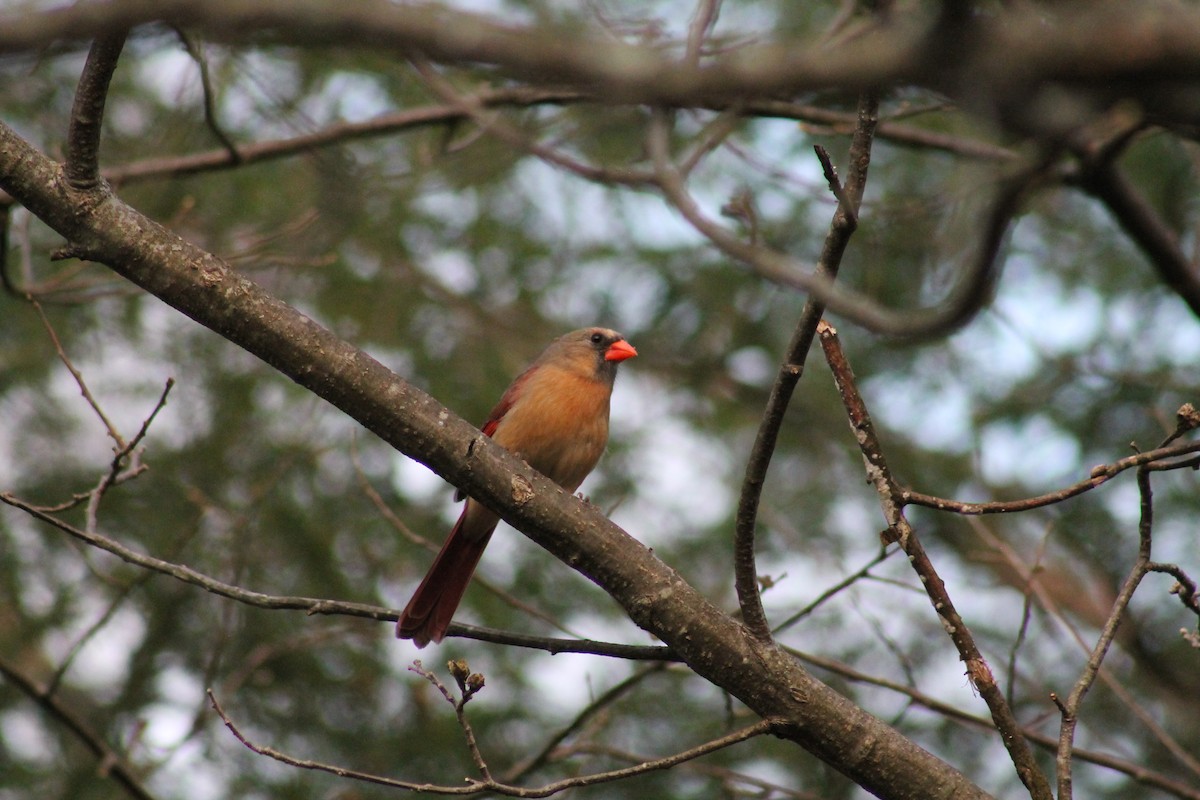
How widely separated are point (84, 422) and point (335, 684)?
88.6 inches

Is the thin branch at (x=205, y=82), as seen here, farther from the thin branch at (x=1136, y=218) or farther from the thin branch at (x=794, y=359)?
the thin branch at (x=1136, y=218)

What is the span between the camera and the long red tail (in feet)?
14.4

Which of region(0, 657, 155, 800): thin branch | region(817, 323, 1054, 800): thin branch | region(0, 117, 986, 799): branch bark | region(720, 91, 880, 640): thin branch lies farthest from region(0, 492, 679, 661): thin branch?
region(0, 657, 155, 800): thin branch

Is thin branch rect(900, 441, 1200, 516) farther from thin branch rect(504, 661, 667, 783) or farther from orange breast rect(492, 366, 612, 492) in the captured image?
orange breast rect(492, 366, 612, 492)

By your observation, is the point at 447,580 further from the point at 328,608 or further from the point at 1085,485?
the point at 1085,485

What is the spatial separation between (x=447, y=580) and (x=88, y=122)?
2268 millimetres

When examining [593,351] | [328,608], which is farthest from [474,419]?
[328,608]

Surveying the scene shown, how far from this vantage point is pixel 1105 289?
6.77 meters

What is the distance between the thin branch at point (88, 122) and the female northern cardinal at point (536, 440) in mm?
1996

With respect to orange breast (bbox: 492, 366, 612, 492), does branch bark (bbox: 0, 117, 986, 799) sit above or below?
below

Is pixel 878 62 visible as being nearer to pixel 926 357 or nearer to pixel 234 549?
pixel 234 549

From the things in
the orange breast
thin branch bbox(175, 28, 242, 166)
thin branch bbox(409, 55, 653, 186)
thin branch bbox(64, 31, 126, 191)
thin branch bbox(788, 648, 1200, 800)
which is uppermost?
thin branch bbox(175, 28, 242, 166)

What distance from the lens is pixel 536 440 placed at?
4.92 meters

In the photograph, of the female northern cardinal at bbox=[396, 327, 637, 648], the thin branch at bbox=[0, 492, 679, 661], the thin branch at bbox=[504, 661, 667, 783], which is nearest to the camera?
the thin branch at bbox=[0, 492, 679, 661]
